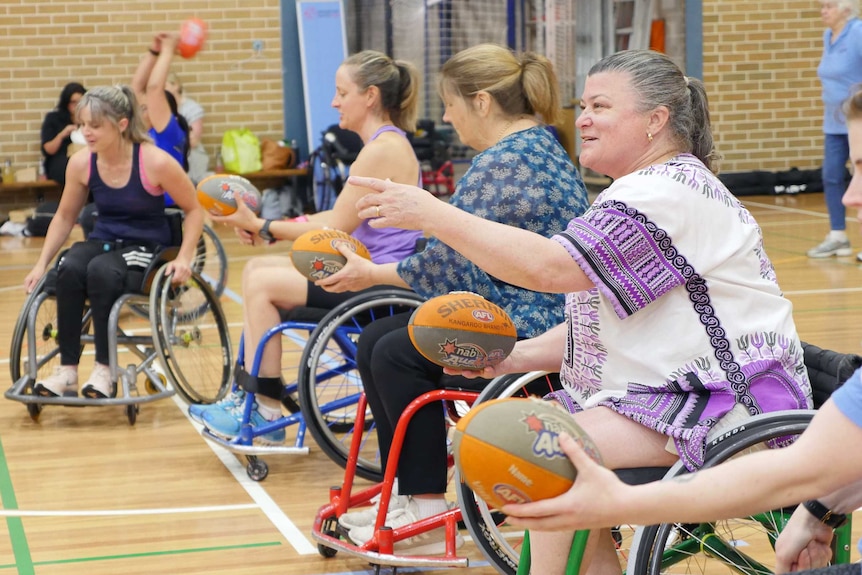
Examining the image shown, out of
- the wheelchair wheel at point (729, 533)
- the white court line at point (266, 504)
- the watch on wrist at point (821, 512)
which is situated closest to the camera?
the watch on wrist at point (821, 512)

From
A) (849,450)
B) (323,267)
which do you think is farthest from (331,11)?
(849,450)

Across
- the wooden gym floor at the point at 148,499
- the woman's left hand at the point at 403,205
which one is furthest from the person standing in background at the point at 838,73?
the woman's left hand at the point at 403,205

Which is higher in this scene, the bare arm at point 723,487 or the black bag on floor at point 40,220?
the bare arm at point 723,487

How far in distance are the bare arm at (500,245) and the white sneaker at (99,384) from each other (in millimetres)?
2279

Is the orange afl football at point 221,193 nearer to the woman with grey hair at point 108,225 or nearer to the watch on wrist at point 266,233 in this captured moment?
the watch on wrist at point 266,233

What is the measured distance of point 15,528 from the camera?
2.92 metres

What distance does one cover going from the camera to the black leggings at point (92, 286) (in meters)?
3.74

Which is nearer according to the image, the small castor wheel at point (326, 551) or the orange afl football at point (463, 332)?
the orange afl football at point (463, 332)

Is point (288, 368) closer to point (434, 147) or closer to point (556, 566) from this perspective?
point (556, 566)

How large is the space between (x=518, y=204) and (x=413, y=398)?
1.58ft

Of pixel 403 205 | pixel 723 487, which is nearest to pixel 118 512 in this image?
pixel 403 205

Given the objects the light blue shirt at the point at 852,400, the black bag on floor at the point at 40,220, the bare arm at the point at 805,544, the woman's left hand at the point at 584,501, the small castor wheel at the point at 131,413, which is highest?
the light blue shirt at the point at 852,400

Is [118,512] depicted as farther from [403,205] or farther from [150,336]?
[403,205]

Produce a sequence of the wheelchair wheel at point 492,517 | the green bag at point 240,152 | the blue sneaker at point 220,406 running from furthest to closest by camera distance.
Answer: the green bag at point 240,152, the blue sneaker at point 220,406, the wheelchair wheel at point 492,517
